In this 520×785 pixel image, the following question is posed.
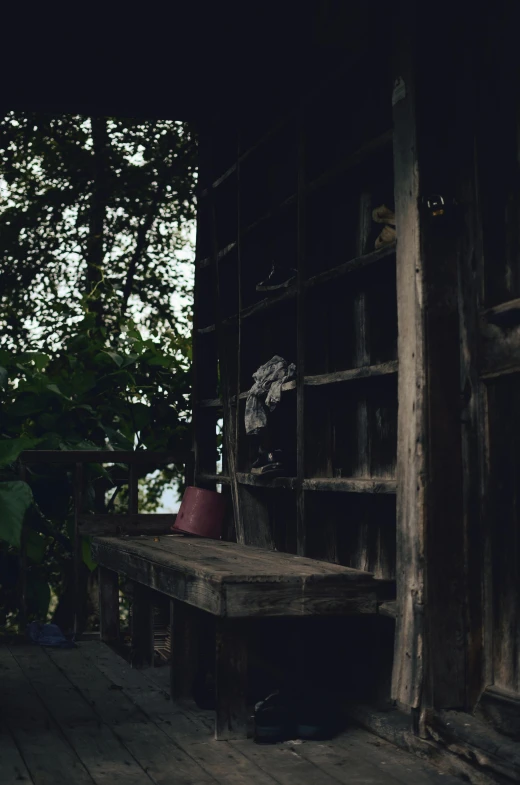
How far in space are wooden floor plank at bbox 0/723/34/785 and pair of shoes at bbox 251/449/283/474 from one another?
5.22 ft

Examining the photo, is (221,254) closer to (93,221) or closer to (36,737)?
(36,737)

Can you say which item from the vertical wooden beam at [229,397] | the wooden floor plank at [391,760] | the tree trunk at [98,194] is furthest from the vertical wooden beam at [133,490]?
the tree trunk at [98,194]

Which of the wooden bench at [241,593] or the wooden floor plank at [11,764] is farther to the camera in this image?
the wooden bench at [241,593]

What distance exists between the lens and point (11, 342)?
1238 centimetres

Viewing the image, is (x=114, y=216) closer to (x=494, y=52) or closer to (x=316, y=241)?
(x=316, y=241)

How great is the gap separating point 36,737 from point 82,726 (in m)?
0.23

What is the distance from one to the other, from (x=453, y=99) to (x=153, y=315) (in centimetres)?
920

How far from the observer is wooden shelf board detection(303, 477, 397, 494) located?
372 centimetres

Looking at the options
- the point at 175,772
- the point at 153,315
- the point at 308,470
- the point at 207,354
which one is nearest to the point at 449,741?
the point at 175,772

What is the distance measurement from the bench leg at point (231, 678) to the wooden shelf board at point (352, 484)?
0.66 meters

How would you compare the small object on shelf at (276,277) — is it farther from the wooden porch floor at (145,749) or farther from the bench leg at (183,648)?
the wooden porch floor at (145,749)

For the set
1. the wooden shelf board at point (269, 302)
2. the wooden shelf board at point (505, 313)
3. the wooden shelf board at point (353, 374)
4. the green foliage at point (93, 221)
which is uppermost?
the green foliage at point (93, 221)

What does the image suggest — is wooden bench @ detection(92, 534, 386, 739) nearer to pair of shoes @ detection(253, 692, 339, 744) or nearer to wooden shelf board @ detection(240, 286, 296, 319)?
pair of shoes @ detection(253, 692, 339, 744)

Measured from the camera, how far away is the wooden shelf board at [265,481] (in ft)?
14.8
